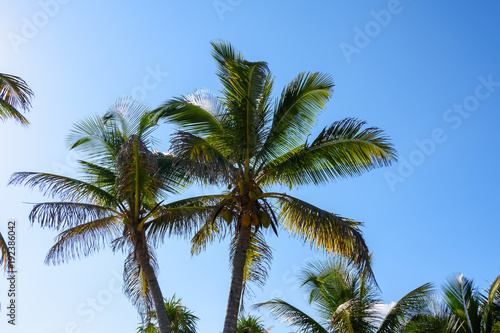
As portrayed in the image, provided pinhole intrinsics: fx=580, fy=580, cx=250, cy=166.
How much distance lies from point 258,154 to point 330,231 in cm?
265

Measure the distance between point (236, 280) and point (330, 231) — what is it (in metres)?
2.46

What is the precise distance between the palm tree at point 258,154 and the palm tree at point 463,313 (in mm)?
5071

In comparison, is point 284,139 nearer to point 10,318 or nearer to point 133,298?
point 133,298

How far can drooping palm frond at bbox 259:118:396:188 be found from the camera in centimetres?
1352

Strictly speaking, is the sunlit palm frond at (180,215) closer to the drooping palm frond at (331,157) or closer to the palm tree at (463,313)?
the drooping palm frond at (331,157)

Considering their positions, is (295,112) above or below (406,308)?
above

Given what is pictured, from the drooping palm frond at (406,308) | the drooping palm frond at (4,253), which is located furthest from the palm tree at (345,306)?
the drooping palm frond at (4,253)

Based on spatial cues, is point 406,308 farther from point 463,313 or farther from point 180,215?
point 180,215

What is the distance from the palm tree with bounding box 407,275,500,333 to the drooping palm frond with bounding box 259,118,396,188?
5.77 meters

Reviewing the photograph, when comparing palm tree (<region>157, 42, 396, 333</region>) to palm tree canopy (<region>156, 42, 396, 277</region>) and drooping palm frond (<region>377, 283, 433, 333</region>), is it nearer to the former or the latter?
palm tree canopy (<region>156, 42, 396, 277</region>)

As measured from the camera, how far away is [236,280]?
1346cm

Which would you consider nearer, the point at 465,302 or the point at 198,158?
the point at 198,158

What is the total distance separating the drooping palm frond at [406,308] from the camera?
16.9 m

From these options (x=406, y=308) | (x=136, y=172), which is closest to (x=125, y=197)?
(x=136, y=172)
